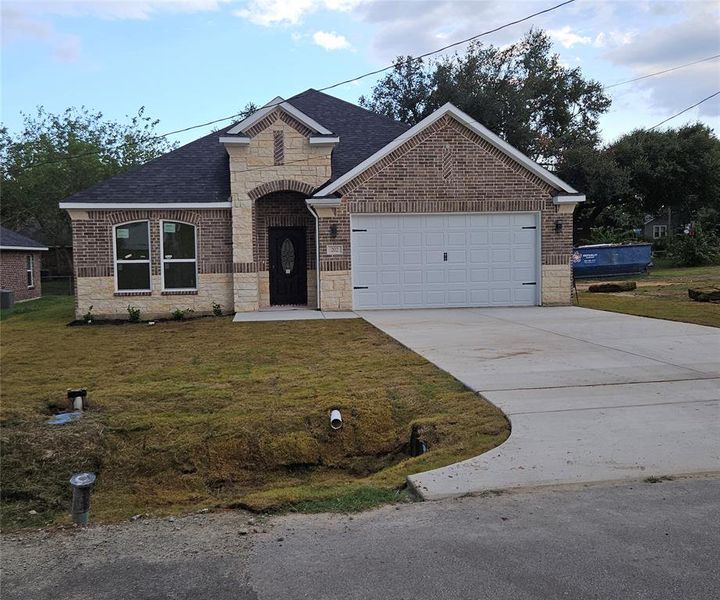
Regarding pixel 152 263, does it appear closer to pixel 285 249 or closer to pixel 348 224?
pixel 285 249

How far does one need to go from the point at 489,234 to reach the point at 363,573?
14465mm

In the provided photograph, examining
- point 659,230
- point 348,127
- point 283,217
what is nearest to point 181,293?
point 283,217

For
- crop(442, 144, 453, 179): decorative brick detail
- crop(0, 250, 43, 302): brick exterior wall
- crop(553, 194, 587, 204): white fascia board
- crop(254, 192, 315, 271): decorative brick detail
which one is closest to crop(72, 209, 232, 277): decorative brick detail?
crop(254, 192, 315, 271): decorative brick detail

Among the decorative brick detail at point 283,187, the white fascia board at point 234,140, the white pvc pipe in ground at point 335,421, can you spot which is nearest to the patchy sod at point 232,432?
the white pvc pipe in ground at point 335,421

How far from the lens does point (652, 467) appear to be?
16.4ft

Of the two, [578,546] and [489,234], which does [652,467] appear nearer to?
[578,546]

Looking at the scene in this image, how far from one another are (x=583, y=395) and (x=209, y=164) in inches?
545

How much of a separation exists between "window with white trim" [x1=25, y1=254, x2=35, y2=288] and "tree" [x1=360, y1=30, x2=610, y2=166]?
2326cm

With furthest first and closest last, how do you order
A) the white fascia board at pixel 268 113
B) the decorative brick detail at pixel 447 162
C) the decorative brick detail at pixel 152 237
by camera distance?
the white fascia board at pixel 268 113 → the decorative brick detail at pixel 447 162 → the decorative brick detail at pixel 152 237

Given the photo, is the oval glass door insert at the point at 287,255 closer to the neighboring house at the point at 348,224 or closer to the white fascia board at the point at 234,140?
the neighboring house at the point at 348,224

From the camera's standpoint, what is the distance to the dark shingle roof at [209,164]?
16734 millimetres

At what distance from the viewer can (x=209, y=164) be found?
1822 centimetres

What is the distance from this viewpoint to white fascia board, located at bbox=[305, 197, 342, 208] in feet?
53.1

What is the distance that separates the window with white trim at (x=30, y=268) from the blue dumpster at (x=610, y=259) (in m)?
25.1
